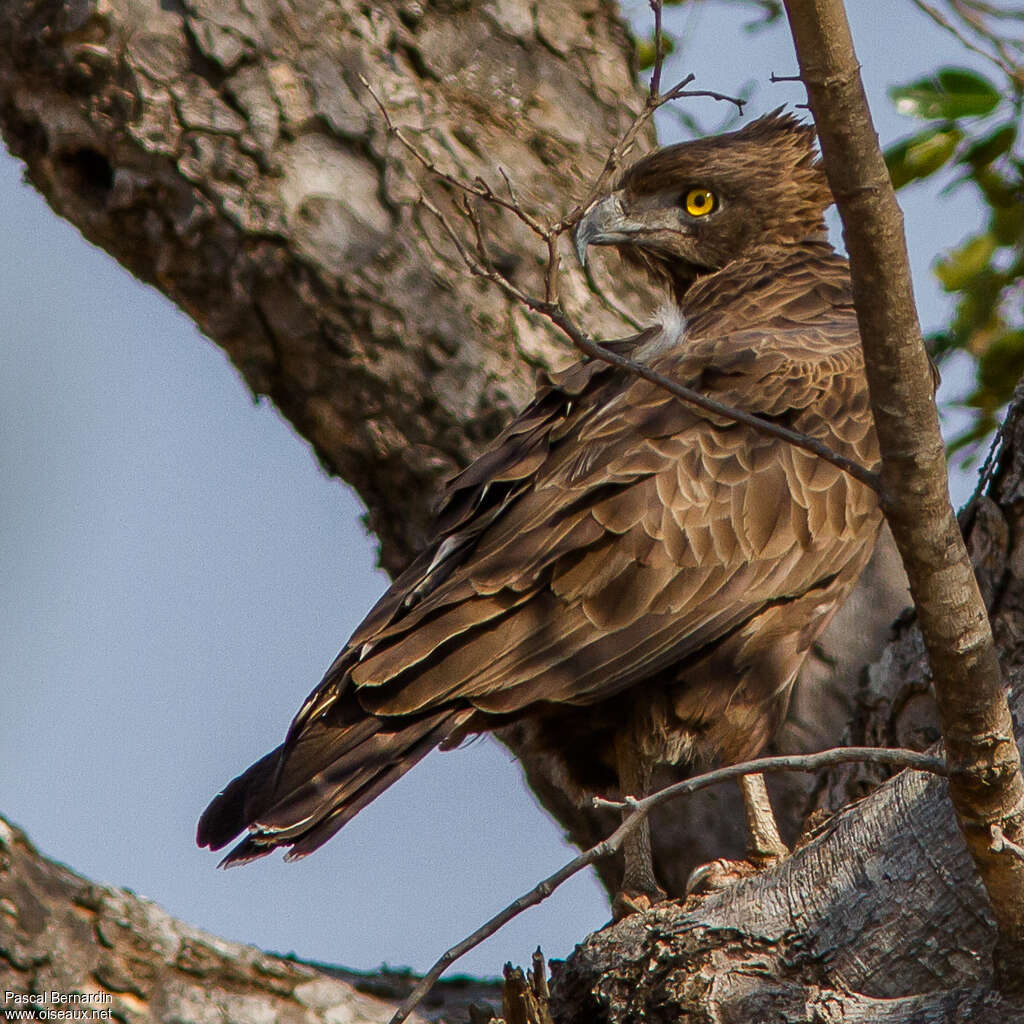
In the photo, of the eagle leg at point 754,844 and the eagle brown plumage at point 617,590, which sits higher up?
the eagle brown plumage at point 617,590

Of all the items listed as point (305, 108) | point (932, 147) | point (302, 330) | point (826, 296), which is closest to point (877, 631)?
point (826, 296)

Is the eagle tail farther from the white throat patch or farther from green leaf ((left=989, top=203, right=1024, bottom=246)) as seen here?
green leaf ((left=989, top=203, right=1024, bottom=246))

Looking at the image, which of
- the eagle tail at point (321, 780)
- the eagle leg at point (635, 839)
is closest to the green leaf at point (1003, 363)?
the eagle leg at point (635, 839)

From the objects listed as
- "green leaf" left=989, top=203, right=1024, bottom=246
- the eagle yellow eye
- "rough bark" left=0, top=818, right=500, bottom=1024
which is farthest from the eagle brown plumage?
"green leaf" left=989, top=203, right=1024, bottom=246

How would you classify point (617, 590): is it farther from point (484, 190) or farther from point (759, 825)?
point (484, 190)

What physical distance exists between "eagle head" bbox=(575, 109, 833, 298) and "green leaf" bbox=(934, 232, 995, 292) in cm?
49

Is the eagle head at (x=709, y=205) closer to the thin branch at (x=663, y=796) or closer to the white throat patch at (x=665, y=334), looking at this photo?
the white throat patch at (x=665, y=334)

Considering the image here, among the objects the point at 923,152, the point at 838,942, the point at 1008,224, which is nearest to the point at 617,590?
the point at 838,942

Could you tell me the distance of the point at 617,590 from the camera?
366 cm

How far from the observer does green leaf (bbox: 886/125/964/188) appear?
15.3 feet

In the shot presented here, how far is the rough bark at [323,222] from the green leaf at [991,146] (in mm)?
1241

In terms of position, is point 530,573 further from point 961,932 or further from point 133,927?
point 961,932

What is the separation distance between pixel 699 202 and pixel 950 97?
2.97ft

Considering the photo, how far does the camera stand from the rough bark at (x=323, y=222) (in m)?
4.42
